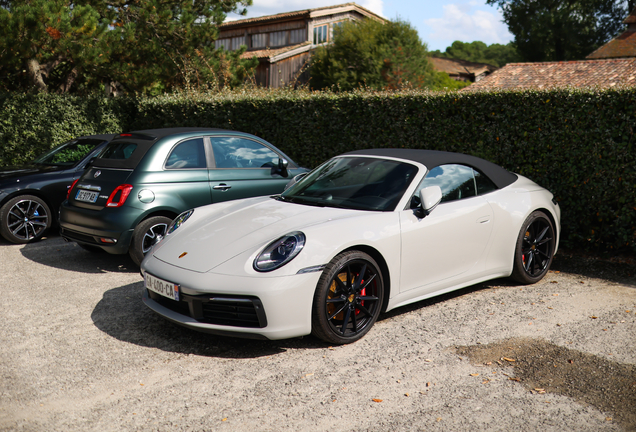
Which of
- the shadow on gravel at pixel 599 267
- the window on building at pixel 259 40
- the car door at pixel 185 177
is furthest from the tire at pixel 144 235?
the window on building at pixel 259 40

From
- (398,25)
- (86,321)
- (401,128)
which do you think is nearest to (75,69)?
(401,128)

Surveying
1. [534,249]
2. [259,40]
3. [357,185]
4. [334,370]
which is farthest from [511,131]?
[259,40]

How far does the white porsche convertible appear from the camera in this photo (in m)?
3.89

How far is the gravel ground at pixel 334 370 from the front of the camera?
3146 millimetres

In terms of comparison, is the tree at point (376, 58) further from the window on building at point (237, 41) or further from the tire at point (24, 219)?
the tire at point (24, 219)

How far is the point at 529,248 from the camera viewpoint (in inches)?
228

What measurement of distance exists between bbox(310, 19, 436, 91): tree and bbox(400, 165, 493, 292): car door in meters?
26.6

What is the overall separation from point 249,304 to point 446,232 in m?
1.96

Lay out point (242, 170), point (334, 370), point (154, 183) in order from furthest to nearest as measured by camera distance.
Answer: point (242, 170)
point (154, 183)
point (334, 370)

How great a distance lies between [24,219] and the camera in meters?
7.88

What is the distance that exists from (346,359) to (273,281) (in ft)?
2.63

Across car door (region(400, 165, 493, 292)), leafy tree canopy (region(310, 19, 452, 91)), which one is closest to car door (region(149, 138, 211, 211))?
car door (region(400, 165, 493, 292))

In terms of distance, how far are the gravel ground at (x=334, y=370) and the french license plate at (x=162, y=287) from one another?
16.0 inches

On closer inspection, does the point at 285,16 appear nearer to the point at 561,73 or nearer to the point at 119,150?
the point at 561,73
